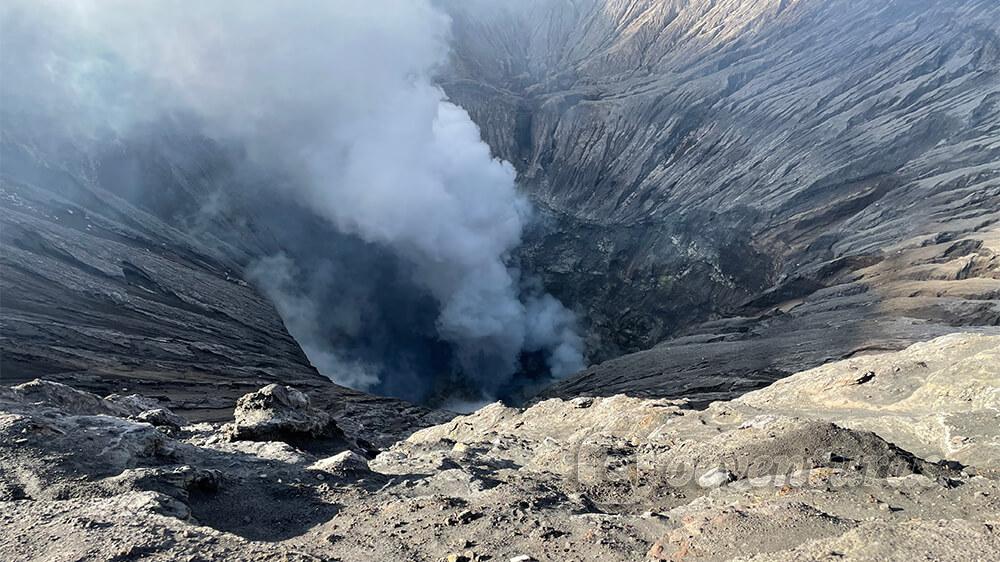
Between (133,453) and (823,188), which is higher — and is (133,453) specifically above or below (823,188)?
below

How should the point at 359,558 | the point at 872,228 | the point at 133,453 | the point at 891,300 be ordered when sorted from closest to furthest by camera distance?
the point at 359,558 < the point at 133,453 < the point at 891,300 < the point at 872,228

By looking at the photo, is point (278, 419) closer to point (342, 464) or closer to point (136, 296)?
point (342, 464)

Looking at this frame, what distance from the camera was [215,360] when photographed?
3005cm

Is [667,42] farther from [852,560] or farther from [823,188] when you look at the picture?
[852,560]

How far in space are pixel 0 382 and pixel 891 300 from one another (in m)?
39.8

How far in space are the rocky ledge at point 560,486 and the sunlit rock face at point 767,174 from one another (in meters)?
16.9

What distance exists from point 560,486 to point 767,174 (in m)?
54.6

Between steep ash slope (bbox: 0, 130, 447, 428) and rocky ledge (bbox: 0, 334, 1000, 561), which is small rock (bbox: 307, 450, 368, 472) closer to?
rocky ledge (bbox: 0, 334, 1000, 561)

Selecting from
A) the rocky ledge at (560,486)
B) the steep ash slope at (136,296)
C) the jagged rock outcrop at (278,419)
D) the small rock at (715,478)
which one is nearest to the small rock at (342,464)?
the rocky ledge at (560,486)

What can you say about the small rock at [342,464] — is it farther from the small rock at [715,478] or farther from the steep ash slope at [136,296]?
the steep ash slope at [136,296]

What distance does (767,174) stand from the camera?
56938 millimetres

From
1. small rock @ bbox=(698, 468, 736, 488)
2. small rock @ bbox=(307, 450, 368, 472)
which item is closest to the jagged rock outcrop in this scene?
small rock @ bbox=(307, 450, 368, 472)

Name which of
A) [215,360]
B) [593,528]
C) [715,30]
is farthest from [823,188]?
[593,528]

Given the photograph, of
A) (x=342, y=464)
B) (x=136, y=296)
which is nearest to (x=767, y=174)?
(x=136, y=296)
